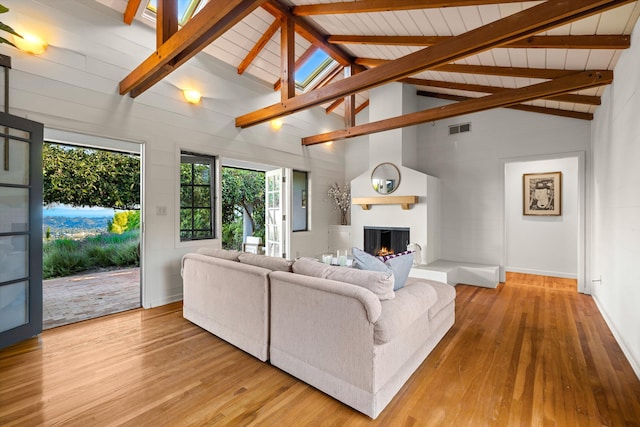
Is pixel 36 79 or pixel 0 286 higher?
pixel 36 79

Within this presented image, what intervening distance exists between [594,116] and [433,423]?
4.73 m

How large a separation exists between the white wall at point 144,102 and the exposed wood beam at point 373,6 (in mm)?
1575

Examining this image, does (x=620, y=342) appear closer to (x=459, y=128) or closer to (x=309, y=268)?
(x=309, y=268)

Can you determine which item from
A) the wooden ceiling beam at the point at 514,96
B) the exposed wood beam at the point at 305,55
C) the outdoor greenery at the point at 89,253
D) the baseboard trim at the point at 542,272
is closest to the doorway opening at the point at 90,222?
the outdoor greenery at the point at 89,253

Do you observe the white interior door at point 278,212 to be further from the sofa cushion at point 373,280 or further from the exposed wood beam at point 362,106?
the sofa cushion at point 373,280

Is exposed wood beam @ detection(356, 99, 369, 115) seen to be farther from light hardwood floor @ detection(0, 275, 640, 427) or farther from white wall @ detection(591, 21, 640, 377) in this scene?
light hardwood floor @ detection(0, 275, 640, 427)

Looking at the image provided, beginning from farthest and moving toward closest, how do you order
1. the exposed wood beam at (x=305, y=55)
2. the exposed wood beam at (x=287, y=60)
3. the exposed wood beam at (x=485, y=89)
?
the exposed wood beam at (x=305, y=55) → the exposed wood beam at (x=287, y=60) → the exposed wood beam at (x=485, y=89)

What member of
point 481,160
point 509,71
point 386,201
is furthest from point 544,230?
point 509,71

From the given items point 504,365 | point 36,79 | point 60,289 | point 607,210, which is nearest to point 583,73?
point 607,210

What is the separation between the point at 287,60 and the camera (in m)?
3.92

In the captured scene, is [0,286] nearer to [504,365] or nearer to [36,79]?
[36,79]

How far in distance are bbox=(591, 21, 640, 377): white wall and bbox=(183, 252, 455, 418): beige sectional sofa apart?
1.38 meters

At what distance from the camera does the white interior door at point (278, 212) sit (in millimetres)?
5578

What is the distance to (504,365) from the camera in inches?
90.7
